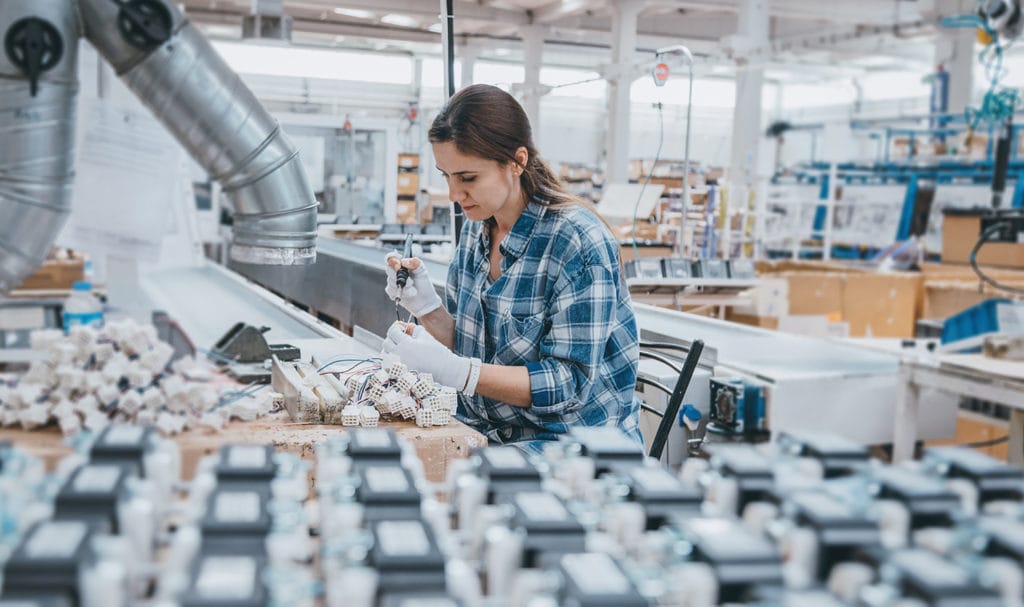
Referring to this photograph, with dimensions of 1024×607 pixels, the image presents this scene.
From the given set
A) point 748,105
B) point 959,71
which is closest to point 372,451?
point 748,105

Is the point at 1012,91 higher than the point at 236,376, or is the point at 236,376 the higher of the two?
the point at 1012,91

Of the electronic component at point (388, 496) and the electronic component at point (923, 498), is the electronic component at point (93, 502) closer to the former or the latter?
the electronic component at point (388, 496)

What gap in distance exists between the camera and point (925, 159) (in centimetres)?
1077

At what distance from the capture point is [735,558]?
0.77m

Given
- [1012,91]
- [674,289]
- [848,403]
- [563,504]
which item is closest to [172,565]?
[563,504]

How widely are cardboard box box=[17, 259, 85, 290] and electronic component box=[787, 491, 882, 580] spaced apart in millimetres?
3602

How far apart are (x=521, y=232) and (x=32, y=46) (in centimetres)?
90

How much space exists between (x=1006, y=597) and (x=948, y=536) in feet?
0.30

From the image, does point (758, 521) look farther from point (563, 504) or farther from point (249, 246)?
point (249, 246)

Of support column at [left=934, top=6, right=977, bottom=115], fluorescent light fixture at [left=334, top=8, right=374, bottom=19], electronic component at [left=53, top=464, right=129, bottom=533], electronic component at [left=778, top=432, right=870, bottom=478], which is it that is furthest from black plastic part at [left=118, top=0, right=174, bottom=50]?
support column at [left=934, top=6, right=977, bottom=115]

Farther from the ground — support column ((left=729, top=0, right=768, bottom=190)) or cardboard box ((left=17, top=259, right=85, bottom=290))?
support column ((left=729, top=0, right=768, bottom=190))

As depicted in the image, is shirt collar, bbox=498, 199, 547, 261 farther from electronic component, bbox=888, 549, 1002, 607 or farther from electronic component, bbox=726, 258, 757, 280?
electronic component, bbox=726, 258, 757, 280

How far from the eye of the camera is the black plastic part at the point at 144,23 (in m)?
1.50

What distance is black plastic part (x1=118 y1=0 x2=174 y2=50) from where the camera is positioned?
150 cm
